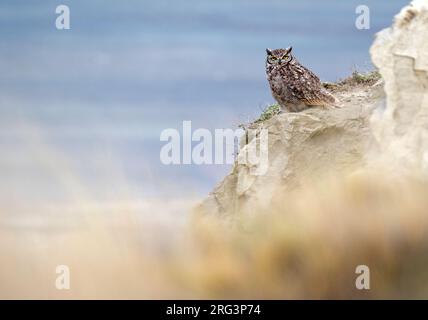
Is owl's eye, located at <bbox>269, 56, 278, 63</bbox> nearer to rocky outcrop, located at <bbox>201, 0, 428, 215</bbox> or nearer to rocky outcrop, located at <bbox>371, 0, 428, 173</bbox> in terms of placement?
rocky outcrop, located at <bbox>201, 0, 428, 215</bbox>

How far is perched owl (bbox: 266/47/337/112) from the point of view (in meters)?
15.1

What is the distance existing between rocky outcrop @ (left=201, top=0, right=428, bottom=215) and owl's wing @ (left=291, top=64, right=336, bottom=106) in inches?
6.7

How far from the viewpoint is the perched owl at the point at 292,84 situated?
49.5 ft

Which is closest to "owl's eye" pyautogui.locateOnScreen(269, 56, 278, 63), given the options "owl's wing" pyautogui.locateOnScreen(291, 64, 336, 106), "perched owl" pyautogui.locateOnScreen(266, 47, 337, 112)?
"perched owl" pyautogui.locateOnScreen(266, 47, 337, 112)

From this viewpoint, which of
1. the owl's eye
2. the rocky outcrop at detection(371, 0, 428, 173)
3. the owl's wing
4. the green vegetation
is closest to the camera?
the rocky outcrop at detection(371, 0, 428, 173)

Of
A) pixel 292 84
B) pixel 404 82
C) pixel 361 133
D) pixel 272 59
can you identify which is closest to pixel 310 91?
pixel 292 84

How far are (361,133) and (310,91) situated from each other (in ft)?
3.96

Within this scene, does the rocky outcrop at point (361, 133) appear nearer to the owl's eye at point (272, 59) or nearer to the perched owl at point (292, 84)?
the perched owl at point (292, 84)

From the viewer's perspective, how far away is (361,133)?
1427 centimetres

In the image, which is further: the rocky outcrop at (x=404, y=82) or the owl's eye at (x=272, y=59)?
the owl's eye at (x=272, y=59)

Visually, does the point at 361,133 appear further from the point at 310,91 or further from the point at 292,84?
the point at 292,84

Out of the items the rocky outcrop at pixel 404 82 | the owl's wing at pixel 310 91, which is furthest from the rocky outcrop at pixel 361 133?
the owl's wing at pixel 310 91

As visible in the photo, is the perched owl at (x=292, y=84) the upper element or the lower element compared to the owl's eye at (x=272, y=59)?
lower

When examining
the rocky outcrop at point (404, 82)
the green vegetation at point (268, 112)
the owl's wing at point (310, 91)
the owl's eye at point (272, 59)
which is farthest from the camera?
the green vegetation at point (268, 112)
